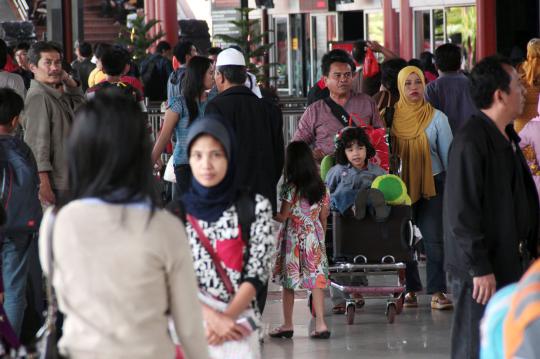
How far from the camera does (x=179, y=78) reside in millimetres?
11203

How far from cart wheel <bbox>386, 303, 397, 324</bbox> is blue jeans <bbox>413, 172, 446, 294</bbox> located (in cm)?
47

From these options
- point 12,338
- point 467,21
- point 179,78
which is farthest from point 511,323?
point 467,21

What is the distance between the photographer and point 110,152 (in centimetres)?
336

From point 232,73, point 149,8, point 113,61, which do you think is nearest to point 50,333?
point 232,73

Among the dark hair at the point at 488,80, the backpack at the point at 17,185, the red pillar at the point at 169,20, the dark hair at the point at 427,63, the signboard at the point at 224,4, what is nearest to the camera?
the dark hair at the point at 488,80

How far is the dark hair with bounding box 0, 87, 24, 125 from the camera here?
658 centimetres

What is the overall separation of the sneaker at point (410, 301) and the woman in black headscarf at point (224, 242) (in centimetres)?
460

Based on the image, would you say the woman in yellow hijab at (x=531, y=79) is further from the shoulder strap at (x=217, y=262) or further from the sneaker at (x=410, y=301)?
the shoulder strap at (x=217, y=262)

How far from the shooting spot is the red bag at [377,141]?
834 cm

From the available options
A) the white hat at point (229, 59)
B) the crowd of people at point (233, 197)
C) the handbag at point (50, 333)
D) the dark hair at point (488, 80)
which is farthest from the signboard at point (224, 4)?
the handbag at point (50, 333)

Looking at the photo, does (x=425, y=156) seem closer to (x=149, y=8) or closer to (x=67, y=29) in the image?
(x=67, y=29)

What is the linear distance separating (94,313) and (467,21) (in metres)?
22.6

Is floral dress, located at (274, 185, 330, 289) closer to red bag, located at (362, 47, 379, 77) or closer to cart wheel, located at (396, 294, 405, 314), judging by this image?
cart wheel, located at (396, 294, 405, 314)

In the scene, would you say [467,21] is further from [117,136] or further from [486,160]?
[117,136]
